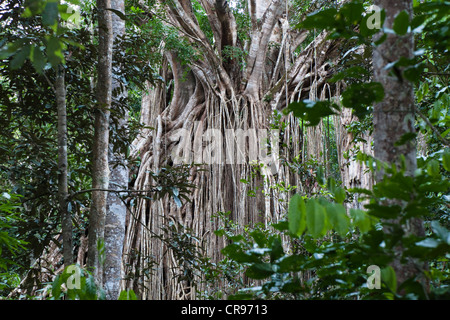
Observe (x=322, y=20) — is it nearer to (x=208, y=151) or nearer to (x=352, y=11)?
(x=352, y=11)

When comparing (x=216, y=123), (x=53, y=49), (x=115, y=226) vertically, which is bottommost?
(x=115, y=226)

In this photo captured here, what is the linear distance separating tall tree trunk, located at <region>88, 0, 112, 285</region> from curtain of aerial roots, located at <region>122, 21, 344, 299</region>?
2210mm

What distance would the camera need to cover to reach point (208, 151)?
15.3 feet

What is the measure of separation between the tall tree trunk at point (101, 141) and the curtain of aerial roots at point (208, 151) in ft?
7.25

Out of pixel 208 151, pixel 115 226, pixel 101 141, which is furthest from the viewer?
pixel 208 151

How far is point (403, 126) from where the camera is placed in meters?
0.81

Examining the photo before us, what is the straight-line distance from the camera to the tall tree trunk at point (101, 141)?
1.65 metres

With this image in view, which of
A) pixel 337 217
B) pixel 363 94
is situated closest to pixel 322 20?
pixel 363 94

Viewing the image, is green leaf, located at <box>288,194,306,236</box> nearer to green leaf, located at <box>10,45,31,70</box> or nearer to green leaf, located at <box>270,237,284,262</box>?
green leaf, located at <box>270,237,284,262</box>

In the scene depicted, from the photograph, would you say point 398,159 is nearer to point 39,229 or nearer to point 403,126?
point 403,126

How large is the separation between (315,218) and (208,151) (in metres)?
3.99

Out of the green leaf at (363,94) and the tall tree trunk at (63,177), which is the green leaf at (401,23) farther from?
the tall tree trunk at (63,177)

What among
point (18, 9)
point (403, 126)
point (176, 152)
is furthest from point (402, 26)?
point (176, 152)

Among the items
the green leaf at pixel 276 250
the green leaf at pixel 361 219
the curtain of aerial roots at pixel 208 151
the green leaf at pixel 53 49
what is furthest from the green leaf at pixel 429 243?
the curtain of aerial roots at pixel 208 151
